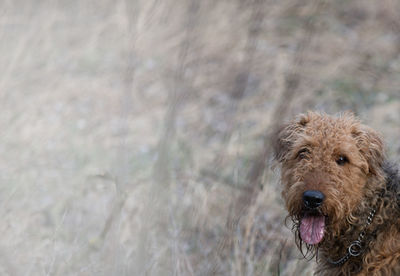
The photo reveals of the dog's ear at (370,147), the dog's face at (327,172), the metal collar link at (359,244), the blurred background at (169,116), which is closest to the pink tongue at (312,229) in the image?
the dog's face at (327,172)

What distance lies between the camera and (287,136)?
452 centimetres

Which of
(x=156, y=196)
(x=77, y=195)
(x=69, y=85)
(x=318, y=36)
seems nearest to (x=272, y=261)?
(x=156, y=196)

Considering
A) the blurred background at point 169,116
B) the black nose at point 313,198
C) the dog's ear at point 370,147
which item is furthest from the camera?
the blurred background at point 169,116

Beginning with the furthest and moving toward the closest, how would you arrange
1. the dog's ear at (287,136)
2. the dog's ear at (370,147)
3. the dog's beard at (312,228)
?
the dog's ear at (287,136) < the dog's ear at (370,147) < the dog's beard at (312,228)

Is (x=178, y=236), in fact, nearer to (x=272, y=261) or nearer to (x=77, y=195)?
(x=272, y=261)

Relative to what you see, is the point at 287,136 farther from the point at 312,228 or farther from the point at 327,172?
the point at 312,228

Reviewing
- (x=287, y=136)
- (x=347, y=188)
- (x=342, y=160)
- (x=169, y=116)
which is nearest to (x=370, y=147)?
(x=342, y=160)

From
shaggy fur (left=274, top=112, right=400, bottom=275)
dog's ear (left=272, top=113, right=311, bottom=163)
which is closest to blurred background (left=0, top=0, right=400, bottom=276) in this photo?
dog's ear (left=272, top=113, right=311, bottom=163)

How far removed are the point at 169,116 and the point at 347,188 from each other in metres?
1.44

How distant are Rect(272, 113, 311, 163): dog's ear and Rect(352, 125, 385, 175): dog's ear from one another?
419 millimetres

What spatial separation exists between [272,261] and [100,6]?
4.78 m

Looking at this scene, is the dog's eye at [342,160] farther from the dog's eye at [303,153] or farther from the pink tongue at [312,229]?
the pink tongue at [312,229]

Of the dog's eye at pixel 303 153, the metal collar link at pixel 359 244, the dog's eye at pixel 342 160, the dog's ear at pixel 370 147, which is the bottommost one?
the metal collar link at pixel 359 244

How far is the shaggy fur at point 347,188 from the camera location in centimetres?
390
